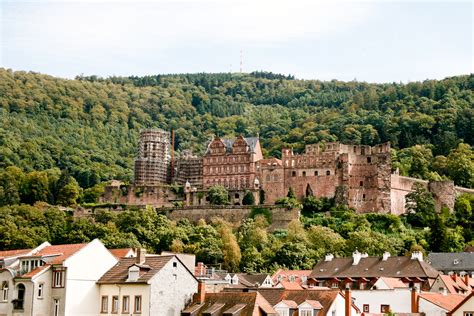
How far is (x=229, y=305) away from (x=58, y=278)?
9794mm

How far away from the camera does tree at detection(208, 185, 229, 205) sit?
123 m

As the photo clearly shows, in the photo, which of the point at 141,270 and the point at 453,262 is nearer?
the point at 141,270

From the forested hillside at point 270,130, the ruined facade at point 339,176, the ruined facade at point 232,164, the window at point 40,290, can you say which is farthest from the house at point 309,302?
the forested hillside at point 270,130

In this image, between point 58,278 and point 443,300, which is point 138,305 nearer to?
point 58,278

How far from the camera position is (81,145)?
582 feet

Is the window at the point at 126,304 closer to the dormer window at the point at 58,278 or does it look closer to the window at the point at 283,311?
the dormer window at the point at 58,278

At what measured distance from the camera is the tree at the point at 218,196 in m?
123

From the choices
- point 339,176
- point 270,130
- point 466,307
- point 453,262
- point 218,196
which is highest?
point 270,130

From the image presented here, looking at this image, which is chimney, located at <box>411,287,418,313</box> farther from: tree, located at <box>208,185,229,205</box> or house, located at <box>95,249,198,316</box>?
tree, located at <box>208,185,229,205</box>

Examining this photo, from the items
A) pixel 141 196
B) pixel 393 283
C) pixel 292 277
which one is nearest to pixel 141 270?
pixel 393 283

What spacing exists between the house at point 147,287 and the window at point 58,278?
2.11 m

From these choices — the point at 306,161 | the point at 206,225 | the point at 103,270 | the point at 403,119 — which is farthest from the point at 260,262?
the point at 403,119

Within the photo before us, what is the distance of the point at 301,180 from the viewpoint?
122562 mm

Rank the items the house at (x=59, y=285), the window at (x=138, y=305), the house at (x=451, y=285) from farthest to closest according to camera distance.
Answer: the house at (x=451, y=285) → the house at (x=59, y=285) → the window at (x=138, y=305)
